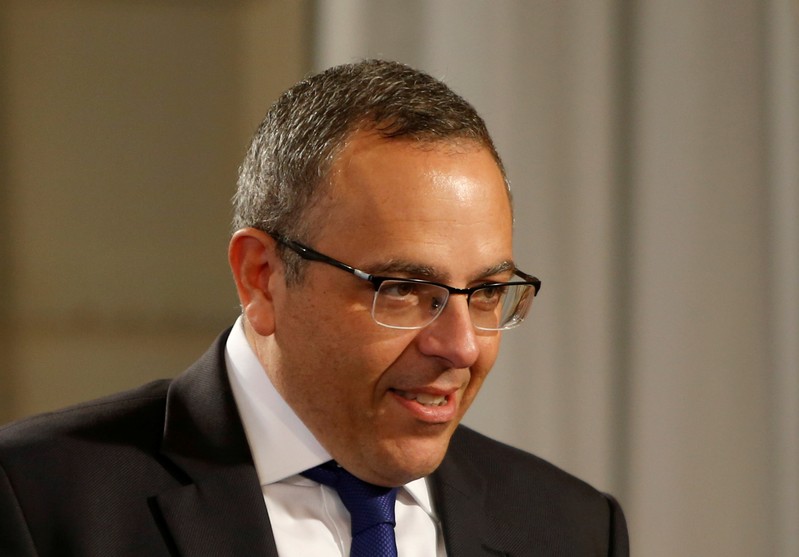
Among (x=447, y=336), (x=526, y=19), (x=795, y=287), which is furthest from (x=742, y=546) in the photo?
(x=447, y=336)

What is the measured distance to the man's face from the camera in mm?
1424

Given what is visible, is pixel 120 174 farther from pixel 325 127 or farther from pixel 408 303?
pixel 408 303

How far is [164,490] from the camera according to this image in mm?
1449

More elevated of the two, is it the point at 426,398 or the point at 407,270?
the point at 407,270

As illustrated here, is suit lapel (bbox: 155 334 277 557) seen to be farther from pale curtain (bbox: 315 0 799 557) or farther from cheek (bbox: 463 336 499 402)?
pale curtain (bbox: 315 0 799 557)

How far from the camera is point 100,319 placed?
2.50 metres

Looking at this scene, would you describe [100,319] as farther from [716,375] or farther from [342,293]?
[716,375]

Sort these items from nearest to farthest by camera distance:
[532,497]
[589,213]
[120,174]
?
[532,497], [120,174], [589,213]

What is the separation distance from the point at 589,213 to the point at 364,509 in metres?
1.33

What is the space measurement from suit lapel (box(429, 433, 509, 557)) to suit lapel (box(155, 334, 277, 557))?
32cm

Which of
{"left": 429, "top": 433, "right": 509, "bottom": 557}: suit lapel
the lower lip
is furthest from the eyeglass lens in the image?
{"left": 429, "top": 433, "right": 509, "bottom": 557}: suit lapel

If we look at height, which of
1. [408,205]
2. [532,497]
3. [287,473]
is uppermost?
[408,205]

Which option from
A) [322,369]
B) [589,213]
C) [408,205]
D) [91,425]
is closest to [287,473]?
[322,369]

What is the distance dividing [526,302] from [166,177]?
3.99 ft
